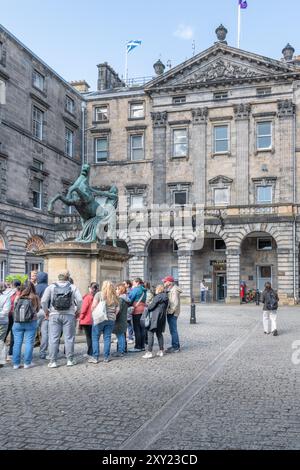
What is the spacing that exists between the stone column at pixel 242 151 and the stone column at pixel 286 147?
2575mm

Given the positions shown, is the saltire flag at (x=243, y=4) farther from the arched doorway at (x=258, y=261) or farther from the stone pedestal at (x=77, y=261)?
the stone pedestal at (x=77, y=261)

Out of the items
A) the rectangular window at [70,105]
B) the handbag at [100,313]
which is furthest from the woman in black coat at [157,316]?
the rectangular window at [70,105]

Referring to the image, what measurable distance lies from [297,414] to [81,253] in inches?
363

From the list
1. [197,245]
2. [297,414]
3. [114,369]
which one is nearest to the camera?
[297,414]

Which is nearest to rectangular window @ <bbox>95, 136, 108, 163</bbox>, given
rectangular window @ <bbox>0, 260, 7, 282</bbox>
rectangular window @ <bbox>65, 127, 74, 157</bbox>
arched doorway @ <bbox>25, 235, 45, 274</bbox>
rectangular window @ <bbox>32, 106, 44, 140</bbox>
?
rectangular window @ <bbox>65, 127, 74, 157</bbox>

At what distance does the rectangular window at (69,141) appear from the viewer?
1764 inches

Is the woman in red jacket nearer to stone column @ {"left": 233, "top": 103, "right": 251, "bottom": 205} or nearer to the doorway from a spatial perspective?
the doorway

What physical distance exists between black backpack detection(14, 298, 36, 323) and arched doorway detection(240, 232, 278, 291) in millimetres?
31691

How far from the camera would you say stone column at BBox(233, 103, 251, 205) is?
42.1 m

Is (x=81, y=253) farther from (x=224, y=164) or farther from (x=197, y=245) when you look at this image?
(x=224, y=164)

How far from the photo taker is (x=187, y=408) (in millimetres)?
7574

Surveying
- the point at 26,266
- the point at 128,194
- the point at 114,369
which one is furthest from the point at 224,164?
the point at 114,369

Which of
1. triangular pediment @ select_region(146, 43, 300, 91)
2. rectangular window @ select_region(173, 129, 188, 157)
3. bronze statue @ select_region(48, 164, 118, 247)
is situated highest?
triangular pediment @ select_region(146, 43, 300, 91)
